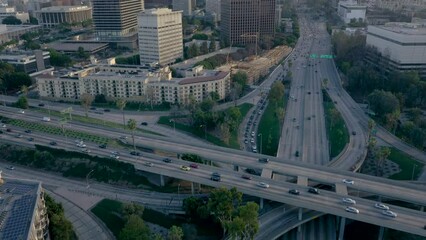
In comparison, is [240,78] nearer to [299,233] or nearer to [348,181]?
[348,181]

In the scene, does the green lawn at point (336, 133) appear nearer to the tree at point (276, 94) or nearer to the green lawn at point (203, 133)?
the tree at point (276, 94)

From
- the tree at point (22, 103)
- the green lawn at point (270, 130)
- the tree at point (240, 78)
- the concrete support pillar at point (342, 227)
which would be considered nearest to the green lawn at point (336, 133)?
the green lawn at point (270, 130)

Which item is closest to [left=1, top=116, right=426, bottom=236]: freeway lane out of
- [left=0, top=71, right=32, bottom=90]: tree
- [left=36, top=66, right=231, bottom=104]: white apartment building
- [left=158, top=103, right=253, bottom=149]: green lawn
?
[left=158, top=103, right=253, bottom=149]: green lawn

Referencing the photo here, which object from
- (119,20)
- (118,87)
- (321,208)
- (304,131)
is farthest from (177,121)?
(119,20)

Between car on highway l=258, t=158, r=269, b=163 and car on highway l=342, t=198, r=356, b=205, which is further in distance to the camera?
car on highway l=258, t=158, r=269, b=163

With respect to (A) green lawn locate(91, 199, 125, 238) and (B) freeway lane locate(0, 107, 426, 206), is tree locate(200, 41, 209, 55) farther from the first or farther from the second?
(A) green lawn locate(91, 199, 125, 238)

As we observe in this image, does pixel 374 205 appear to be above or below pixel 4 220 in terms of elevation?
below

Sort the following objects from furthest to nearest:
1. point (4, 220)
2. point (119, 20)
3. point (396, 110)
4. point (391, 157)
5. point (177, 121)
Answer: point (119, 20)
point (177, 121)
point (396, 110)
point (391, 157)
point (4, 220)

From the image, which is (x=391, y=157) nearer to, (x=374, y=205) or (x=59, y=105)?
(x=374, y=205)
